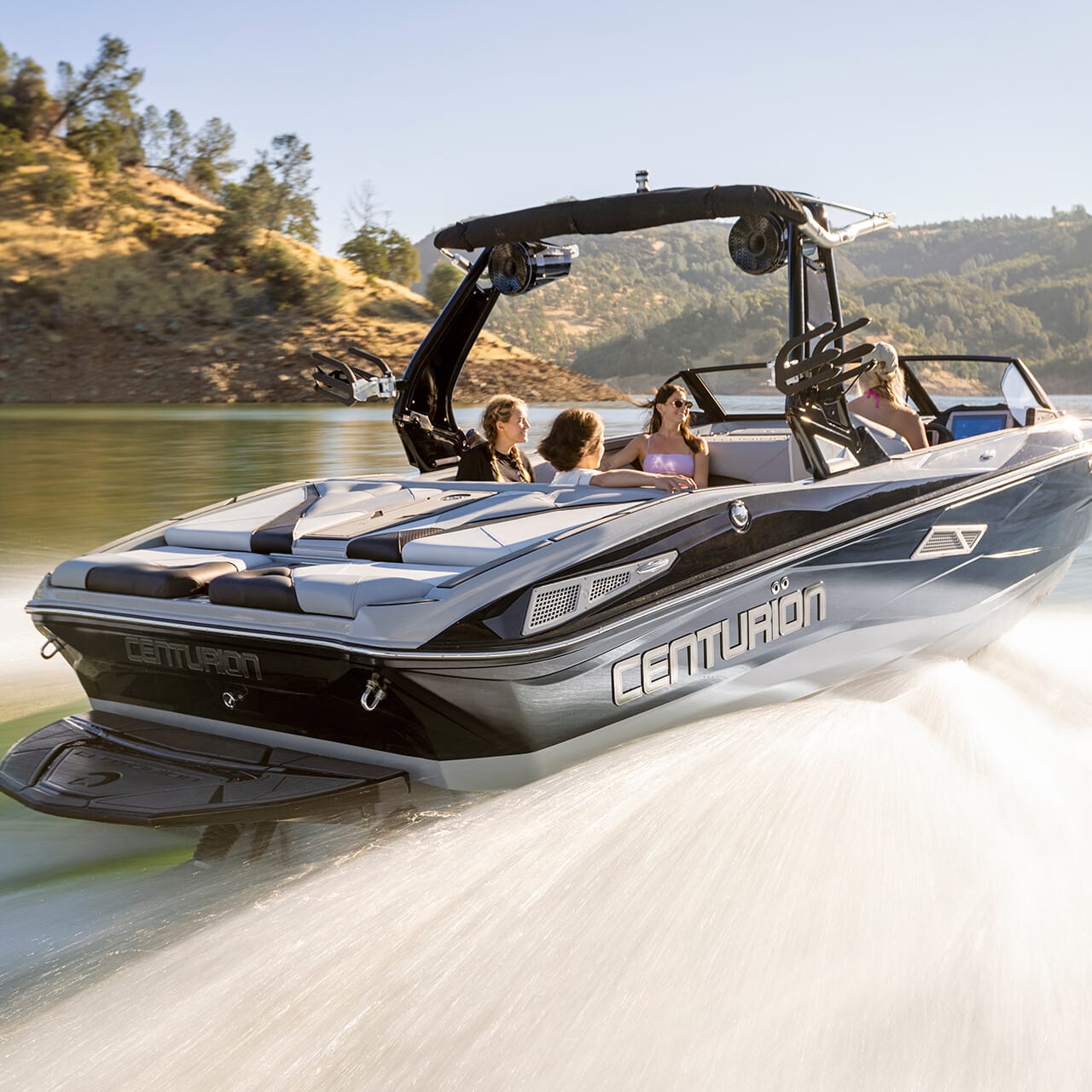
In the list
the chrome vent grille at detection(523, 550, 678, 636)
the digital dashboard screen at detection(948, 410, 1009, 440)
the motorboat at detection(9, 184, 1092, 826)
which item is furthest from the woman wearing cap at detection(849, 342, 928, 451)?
the chrome vent grille at detection(523, 550, 678, 636)

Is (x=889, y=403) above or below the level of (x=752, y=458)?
above

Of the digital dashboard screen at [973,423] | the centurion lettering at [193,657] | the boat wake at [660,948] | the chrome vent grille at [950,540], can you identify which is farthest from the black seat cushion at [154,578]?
the digital dashboard screen at [973,423]

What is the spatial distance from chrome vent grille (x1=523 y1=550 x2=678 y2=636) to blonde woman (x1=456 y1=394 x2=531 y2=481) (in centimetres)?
116

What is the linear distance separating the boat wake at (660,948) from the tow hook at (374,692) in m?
0.45

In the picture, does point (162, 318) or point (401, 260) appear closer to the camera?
point (162, 318)

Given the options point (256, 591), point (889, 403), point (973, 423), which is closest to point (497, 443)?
point (256, 591)

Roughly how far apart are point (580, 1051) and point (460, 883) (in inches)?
25.9

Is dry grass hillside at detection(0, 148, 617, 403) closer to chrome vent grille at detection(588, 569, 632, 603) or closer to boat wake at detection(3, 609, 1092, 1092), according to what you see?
boat wake at detection(3, 609, 1092, 1092)

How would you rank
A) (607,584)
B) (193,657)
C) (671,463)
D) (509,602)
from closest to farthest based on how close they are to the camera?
(509,602) < (607,584) < (193,657) < (671,463)

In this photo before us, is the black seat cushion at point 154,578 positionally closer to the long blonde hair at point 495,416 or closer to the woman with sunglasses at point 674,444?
the long blonde hair at point 495,416

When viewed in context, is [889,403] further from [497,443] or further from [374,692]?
[374,692]

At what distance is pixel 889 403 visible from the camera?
16.4 feet

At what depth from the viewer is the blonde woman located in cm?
412

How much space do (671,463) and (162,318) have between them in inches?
2035
